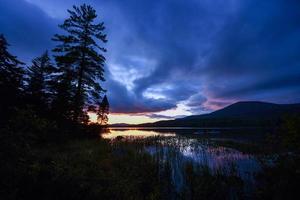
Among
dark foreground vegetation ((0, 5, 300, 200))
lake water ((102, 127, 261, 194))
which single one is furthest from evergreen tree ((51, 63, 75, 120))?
lake water ((102, 127, 261, 194))

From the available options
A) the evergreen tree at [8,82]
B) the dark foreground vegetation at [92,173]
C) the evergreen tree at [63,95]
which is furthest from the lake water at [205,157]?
the evergreen tree at [8,82]

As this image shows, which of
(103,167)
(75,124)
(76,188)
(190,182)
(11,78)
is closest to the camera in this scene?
(76,188)

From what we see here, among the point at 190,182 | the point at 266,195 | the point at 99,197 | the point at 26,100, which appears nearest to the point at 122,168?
the point at 190,182

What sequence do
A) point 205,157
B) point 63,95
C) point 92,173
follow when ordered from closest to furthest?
point 92,173 → point 205,157 → point 63,95

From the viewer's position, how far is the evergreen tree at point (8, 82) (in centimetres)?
1727

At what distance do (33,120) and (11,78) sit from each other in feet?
56.1

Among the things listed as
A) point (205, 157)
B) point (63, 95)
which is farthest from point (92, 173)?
point (63, 95)

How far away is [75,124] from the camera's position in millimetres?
22000

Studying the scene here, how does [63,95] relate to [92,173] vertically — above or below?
above

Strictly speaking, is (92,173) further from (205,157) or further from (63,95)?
(63,95)

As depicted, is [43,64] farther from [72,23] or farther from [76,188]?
[76,188]

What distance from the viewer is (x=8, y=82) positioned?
18.9m

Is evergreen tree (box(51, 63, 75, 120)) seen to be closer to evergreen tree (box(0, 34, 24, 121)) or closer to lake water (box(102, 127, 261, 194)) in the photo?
evergreen tree (box(0, 34, 24, 121))

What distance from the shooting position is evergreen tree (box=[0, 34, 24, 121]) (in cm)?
1727
